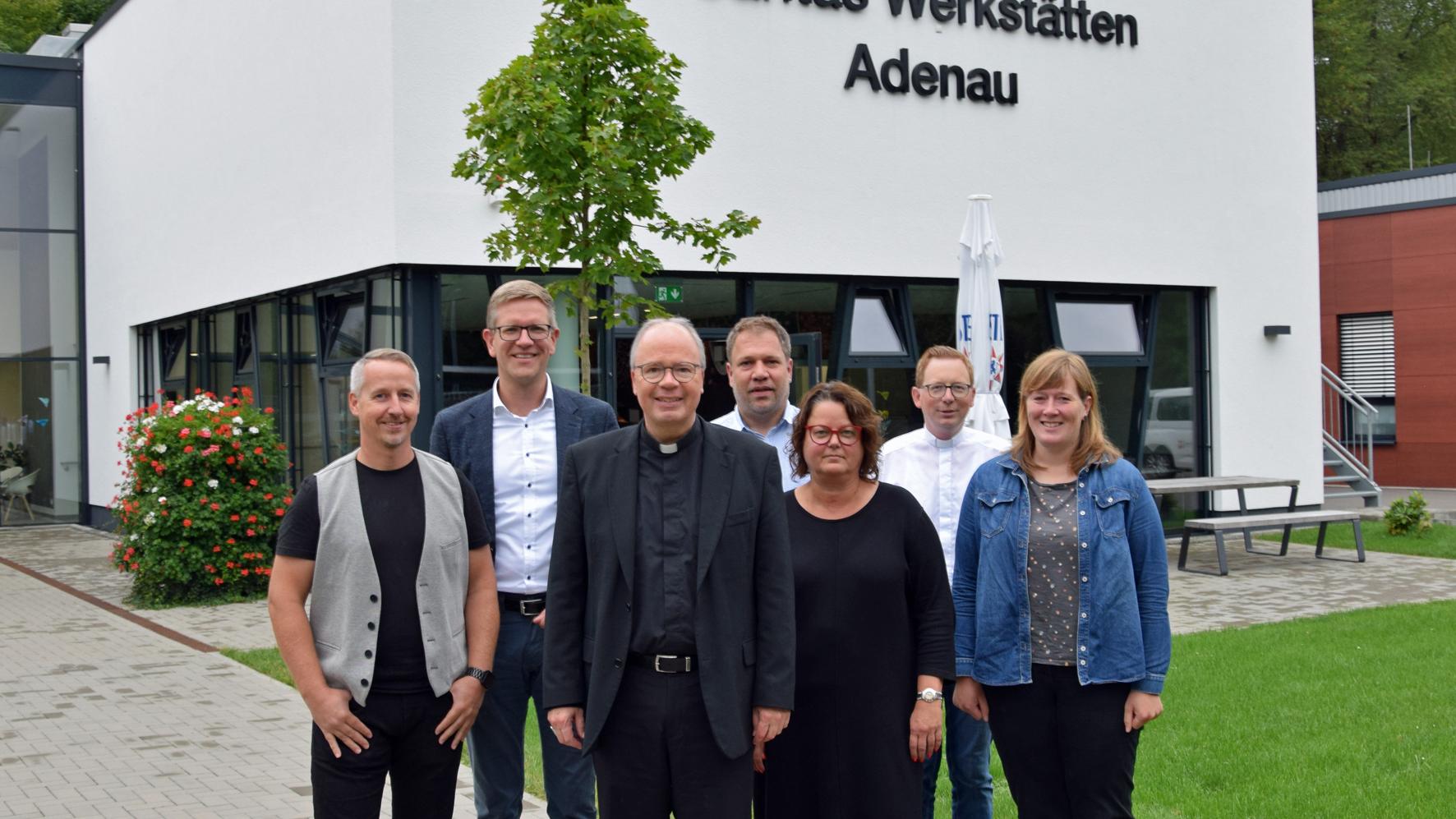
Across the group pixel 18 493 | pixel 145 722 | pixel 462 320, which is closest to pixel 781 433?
pixel 145 722

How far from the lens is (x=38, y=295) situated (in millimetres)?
21766

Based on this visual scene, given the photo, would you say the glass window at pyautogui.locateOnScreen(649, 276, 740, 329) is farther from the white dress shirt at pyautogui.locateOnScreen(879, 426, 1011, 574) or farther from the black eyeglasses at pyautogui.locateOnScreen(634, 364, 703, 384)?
the black eyeglasses at pyautogui.locateOnScreen(634, 364, 703, 384)

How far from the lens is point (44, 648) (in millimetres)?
9930

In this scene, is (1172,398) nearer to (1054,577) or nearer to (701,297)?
(701,297)

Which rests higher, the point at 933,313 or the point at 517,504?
the point at 933,313

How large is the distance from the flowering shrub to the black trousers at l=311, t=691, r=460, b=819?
27.8 feet

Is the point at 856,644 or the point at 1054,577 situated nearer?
the point at 856,644

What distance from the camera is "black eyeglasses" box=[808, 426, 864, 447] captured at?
12.2 feet

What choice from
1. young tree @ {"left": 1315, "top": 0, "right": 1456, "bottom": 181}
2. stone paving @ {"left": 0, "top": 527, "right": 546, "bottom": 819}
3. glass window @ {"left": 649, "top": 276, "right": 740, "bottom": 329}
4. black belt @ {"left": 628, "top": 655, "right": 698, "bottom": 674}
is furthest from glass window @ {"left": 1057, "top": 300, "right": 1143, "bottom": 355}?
young tree @ {"left": 1315, "top": 0, "right": 1456, "bottom": 181}

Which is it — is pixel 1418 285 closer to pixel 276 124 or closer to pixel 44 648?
pixel 276 124

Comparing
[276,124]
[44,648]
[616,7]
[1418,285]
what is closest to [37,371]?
[276,124]

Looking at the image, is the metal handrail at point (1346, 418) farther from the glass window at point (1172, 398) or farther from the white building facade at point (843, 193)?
the glass window at point (1172, 398)

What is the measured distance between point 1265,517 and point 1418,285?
473 inches

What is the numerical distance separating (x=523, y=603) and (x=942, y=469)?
4.79ft
